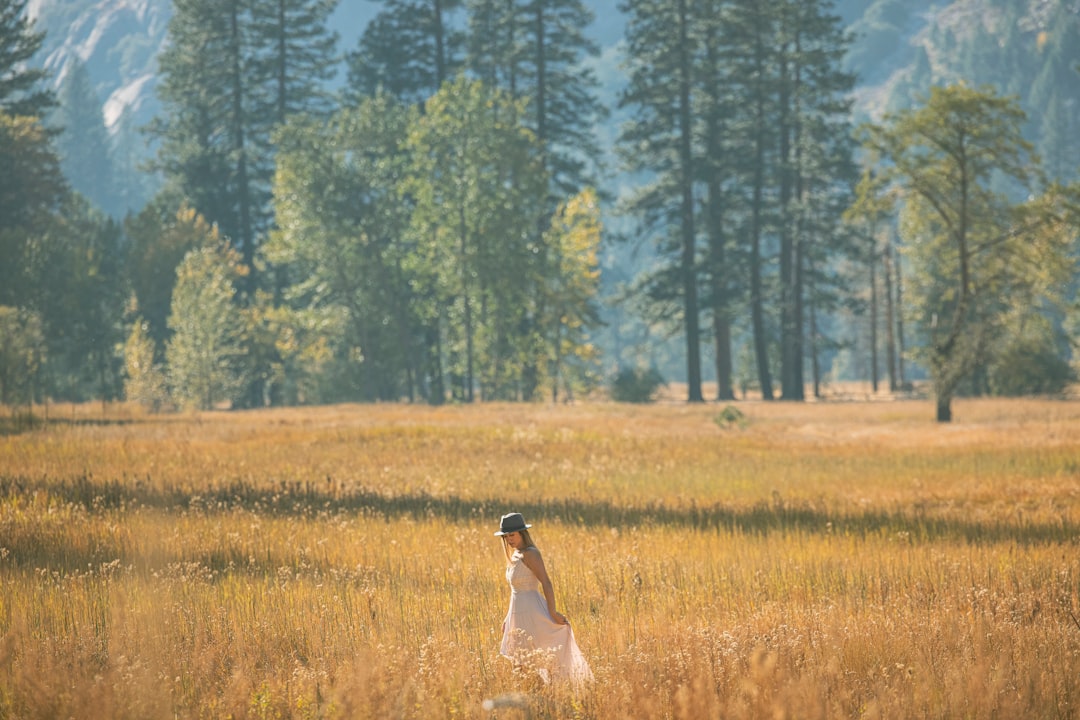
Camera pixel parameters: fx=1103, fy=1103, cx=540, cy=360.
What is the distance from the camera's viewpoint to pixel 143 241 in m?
59.8

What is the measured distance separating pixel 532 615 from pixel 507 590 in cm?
270

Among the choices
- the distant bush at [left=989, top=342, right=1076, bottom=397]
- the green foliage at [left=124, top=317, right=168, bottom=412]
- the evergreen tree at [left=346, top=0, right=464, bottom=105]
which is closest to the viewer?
the distant bush at [left=989, top=342, right=1076, bottom=397]

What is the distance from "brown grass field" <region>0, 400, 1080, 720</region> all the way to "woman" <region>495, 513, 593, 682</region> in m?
0.29

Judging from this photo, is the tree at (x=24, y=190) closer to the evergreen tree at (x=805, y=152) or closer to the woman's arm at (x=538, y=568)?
the evergreen tree at (x=805, y=152)

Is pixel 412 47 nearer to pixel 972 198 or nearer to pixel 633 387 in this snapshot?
pixel 633 387

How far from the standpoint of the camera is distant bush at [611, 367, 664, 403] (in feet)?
186

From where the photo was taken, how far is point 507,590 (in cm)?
988

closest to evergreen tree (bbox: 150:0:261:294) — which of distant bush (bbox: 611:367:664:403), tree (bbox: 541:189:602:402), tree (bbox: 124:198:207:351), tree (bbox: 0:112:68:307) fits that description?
tree (bbox: 124:198:207:351)

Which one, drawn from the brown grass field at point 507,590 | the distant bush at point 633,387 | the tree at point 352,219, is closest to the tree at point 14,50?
the tree at point 352,219

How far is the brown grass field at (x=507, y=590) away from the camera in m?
6.45

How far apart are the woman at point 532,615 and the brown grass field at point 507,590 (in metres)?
0.29

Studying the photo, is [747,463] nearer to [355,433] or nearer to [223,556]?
[355,433]

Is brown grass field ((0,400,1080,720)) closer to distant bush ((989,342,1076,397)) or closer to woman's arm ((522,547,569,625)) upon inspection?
woman's arm ((522,547,569,625))

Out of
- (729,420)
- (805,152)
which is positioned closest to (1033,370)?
(805,152)
